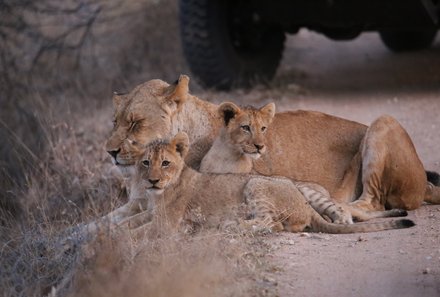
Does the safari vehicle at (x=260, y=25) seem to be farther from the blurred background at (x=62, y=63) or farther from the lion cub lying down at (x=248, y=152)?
the lion cub lying down at (x=248, y=152)

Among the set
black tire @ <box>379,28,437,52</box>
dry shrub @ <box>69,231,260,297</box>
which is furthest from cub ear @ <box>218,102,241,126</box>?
black tire @ <box>379,28,437,52</box>

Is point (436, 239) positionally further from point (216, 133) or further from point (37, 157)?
point (37, 157)

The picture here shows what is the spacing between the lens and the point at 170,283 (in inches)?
193

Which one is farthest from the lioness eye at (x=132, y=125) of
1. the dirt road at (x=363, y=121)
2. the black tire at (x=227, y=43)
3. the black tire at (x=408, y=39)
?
the black tire at (x=408, y=39)

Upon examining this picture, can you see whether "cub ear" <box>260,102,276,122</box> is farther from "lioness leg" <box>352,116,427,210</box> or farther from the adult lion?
"lioness leg" <box>352,116,427,210</box>

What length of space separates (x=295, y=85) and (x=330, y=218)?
509 centimetres

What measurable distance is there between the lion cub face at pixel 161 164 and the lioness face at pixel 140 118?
Answer: 0.16 meters

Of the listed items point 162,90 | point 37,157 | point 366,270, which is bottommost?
point 37,157

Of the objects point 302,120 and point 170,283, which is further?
point 302,120

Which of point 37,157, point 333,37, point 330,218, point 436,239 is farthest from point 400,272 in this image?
point 333,37

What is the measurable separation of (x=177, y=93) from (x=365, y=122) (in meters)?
3.54

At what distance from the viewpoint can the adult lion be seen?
700cm

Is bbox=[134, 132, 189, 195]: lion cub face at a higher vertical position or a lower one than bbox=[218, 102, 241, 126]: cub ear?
lower

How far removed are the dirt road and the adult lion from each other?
29cm
